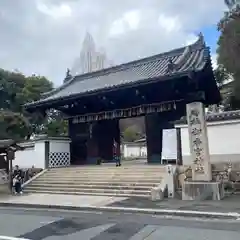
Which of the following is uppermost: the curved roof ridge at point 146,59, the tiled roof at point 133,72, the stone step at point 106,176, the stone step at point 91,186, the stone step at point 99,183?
the curved roof ridge at point 146,59

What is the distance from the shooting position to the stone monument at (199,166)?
40.6ft

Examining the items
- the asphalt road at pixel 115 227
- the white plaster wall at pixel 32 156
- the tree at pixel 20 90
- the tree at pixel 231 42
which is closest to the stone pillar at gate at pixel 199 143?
the asphalt road at pixel 115 227

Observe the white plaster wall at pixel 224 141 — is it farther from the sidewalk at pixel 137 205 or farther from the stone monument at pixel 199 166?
the sidewalk at pixel 137 205

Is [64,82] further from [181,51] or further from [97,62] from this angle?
[97,62]

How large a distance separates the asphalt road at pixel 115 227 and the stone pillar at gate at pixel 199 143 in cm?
337

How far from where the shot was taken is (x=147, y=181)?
1520cm

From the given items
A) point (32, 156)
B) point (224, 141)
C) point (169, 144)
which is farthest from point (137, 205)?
point (32, 156)

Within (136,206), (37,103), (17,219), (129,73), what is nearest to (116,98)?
(129,73)

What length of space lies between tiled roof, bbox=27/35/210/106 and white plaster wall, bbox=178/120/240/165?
168 inches

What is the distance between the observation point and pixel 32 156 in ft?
72.8

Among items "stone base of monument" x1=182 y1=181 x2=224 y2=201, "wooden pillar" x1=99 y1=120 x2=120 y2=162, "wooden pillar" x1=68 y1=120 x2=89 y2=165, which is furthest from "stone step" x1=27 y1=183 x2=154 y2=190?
"wooden pillar" x1=99 y1=120 x2=120 y2=162

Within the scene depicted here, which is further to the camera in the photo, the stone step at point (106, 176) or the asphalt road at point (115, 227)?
the stone step at point (106, 176)

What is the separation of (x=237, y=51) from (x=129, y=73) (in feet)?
24.1

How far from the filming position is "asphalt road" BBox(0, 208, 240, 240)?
745 centimetres
